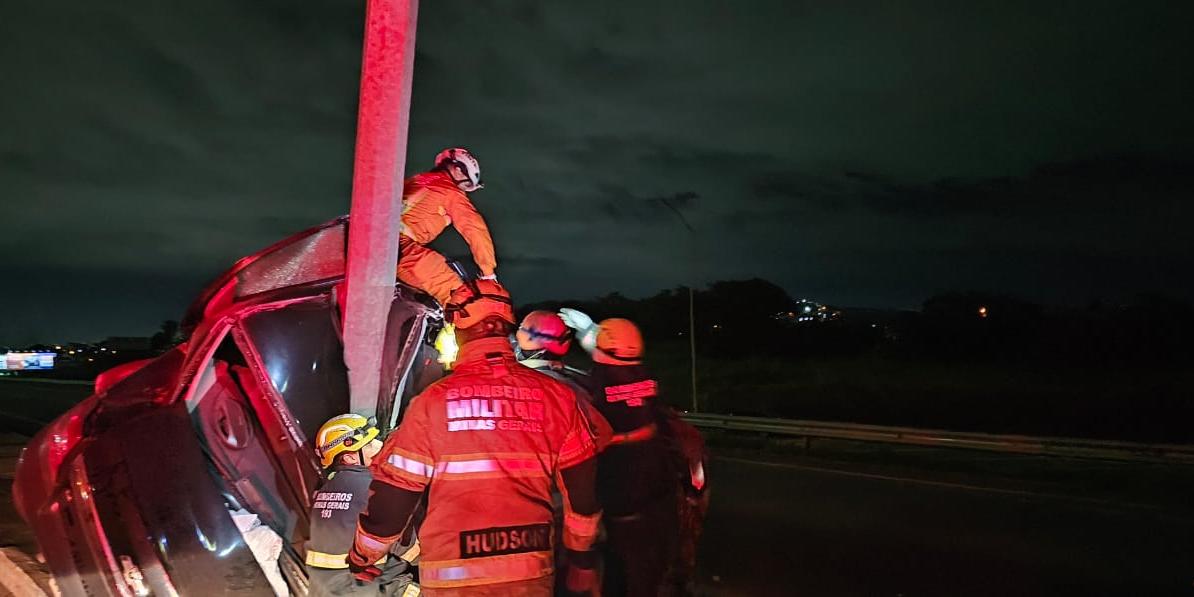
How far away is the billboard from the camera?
60.8 m

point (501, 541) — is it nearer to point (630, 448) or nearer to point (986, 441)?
point (630, 448)

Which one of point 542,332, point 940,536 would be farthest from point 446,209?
point 940,536

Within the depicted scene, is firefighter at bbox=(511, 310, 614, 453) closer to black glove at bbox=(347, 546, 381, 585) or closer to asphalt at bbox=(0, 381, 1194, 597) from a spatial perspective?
black glove at bbox=(347, 546, 381, 585)

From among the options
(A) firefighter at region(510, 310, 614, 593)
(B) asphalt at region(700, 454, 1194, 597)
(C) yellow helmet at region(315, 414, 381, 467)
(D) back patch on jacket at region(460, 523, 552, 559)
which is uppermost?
(A) firefighter at region(510, 310, 614, 593)

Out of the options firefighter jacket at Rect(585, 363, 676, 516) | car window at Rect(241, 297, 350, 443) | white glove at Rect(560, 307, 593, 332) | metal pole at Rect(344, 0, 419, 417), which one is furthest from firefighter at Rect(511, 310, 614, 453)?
car window at Rect(241, 297, 350, 443)

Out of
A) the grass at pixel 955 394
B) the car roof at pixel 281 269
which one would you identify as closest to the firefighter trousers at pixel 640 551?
the car roof at pixel 281 269

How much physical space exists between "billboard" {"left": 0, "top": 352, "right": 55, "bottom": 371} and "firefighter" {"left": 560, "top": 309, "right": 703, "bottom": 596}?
69.4 m

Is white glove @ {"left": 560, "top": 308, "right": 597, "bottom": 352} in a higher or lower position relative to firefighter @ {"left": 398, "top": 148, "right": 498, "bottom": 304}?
lower

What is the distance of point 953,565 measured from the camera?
22.7 ft

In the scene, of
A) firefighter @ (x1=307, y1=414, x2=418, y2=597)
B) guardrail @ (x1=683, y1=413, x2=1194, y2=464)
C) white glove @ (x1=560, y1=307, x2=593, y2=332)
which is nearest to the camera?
firefighter @ (x1=307, y1=414, x2=418, y2=597)

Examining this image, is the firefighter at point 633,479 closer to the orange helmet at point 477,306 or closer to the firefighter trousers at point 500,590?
the orange helmet at point 477,306

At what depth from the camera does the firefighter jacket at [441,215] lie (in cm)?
444

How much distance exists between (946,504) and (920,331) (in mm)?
37000

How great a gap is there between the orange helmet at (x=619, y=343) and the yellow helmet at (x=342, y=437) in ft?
4.21
